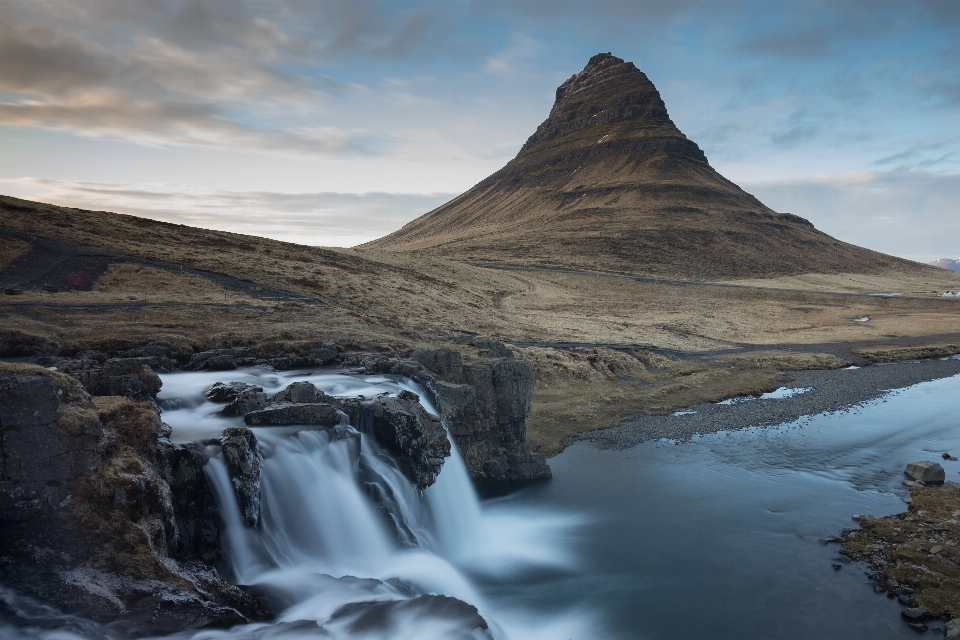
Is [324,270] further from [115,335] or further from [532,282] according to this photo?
[532,282]

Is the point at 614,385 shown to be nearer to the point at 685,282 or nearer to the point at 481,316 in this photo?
the point at 481,316

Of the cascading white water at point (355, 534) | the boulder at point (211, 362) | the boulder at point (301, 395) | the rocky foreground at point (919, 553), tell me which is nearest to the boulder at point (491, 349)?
the cascading white water at point (355, 534)

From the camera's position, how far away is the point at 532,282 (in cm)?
12019

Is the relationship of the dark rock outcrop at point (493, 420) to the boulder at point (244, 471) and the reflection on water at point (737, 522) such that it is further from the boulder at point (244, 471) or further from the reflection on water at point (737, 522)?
the boulder at point (244, 471)

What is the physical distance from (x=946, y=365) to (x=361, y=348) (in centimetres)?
5914

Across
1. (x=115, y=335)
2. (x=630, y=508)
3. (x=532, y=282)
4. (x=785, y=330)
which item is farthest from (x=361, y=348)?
(x=532, y=282)

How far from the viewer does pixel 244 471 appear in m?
17.0

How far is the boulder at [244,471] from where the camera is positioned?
16.9 meters

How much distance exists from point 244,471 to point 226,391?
7.49 metres

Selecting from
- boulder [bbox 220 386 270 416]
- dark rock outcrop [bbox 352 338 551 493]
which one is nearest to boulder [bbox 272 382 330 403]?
boulder [bbox 220 386 270 416]

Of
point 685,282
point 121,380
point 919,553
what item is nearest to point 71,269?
point 121,380

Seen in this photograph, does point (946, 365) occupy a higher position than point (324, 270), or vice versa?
point (324, 270)

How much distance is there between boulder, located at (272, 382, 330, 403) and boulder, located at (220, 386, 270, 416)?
464 millimetres

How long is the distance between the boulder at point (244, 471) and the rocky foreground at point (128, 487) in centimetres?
3
